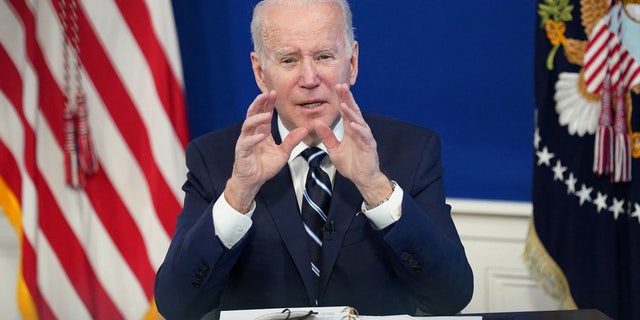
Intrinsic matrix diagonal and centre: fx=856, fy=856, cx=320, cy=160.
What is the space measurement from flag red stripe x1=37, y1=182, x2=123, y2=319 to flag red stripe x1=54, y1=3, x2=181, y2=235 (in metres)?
0.35

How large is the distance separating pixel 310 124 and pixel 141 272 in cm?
146

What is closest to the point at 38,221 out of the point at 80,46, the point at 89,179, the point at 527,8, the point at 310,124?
the point at 89,179

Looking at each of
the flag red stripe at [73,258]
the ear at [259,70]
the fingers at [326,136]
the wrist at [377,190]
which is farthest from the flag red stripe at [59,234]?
the wrist at [377,190]

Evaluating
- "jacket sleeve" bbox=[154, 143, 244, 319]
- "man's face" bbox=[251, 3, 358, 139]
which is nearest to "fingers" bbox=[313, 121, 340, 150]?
"man's face" bbox=[251, 3, 358, 139]

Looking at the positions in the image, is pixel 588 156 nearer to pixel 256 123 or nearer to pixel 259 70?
pixel 259 70

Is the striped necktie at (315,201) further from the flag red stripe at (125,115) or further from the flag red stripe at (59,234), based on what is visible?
the flag red stripe at (59,234)

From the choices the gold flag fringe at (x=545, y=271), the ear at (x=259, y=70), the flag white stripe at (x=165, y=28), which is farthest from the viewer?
the flag white stripe at (x=165, y=28)

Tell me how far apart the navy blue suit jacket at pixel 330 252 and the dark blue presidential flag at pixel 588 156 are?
85cm

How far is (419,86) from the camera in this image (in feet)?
11.6

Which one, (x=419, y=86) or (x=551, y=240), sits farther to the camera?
(x=419, y=86)

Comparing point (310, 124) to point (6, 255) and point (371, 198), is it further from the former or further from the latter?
point (6, 255)

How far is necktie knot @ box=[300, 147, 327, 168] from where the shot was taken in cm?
221

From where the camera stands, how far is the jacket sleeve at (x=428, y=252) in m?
2.00

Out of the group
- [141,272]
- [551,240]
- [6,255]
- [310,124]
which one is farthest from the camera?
[6,255]
